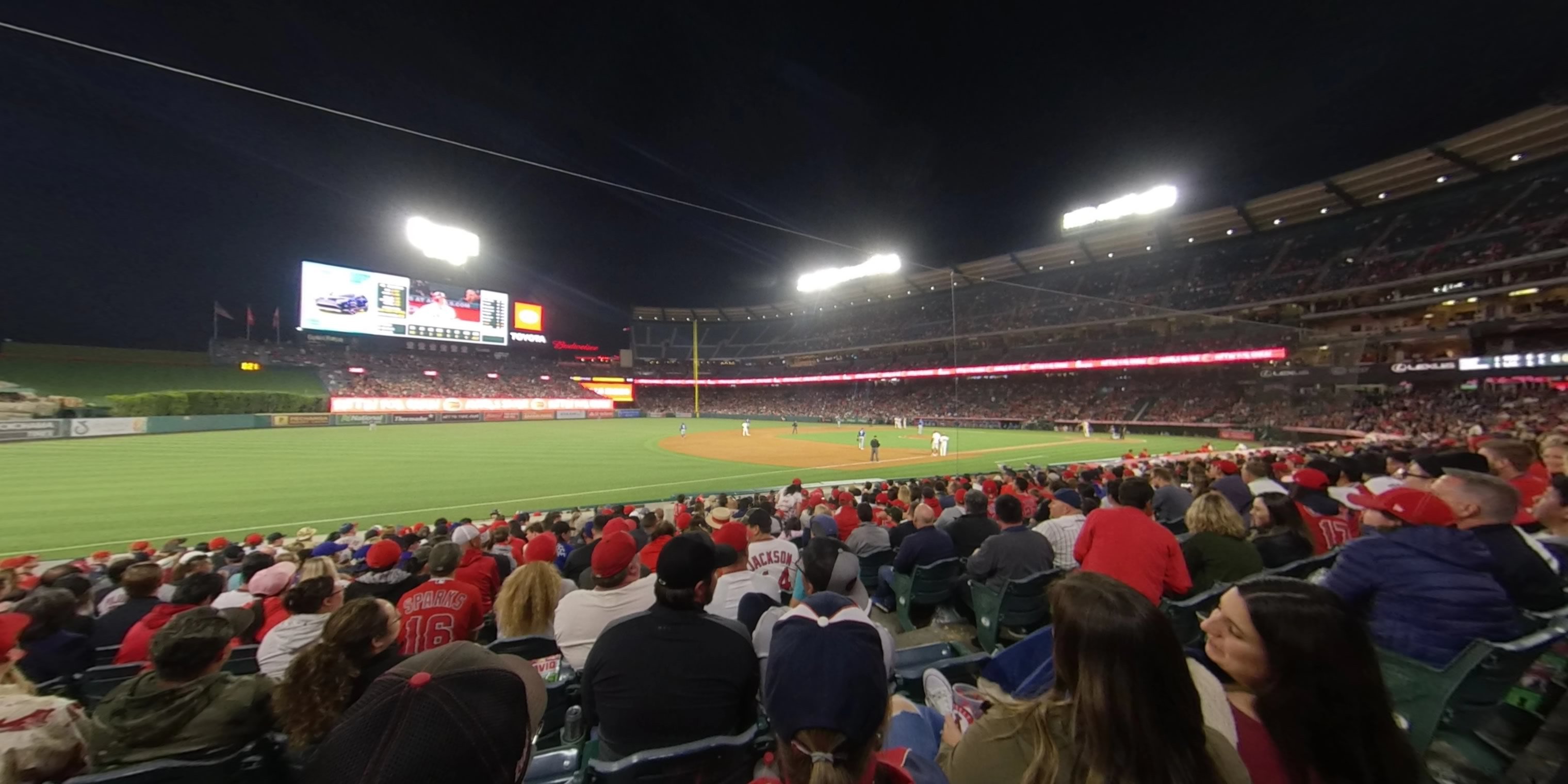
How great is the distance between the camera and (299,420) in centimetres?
4075

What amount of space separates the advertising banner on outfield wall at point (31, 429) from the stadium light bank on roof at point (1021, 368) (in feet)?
162

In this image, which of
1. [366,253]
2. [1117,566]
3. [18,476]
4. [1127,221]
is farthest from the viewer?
[366,253]

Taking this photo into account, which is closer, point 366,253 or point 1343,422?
point 1343,422

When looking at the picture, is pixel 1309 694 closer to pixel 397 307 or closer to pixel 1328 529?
pixel 1328 529

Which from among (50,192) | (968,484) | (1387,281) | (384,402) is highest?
(50,192)

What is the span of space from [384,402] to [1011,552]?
187ft

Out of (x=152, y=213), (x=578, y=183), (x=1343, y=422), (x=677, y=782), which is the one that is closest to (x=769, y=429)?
(x=578, y=183)

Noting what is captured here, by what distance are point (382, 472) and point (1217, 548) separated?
23.5 metres

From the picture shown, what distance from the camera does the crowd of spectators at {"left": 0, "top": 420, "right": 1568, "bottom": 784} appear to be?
1.31 metres

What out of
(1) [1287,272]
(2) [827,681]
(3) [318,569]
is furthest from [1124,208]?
(3) [318,569]

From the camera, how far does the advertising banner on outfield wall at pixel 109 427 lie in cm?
2927

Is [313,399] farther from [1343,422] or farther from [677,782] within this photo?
[1343,422]

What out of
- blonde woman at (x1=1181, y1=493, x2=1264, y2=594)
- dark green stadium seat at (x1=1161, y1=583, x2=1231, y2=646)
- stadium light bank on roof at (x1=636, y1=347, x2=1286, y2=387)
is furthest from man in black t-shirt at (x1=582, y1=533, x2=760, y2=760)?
stadium light bank on roof at (x1=636, y1=347, x2=1286, y2=387)

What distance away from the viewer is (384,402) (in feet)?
156
